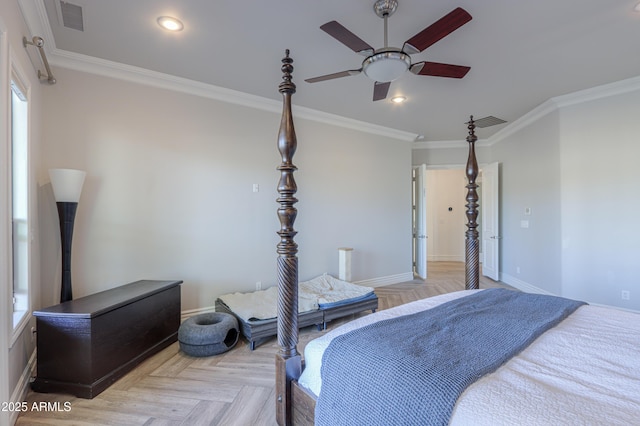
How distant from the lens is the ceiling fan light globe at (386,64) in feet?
6.71

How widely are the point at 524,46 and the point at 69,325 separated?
415 cm

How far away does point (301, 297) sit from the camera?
10.9 ft

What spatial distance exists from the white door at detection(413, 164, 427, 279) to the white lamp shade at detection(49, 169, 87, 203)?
16.0 ft

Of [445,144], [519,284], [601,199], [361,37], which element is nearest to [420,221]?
[445,144]

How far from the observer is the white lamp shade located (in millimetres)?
2393

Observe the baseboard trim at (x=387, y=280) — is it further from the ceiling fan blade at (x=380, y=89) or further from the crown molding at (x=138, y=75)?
the ceiling fan blade at (x=380, y=89)

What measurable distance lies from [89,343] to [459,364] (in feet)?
7.52

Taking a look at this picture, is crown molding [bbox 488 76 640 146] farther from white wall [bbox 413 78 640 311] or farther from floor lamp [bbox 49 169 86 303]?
floor lamp [bbox 49 169 86 303]

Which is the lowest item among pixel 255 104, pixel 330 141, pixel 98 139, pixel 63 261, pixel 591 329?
pixel 591 329

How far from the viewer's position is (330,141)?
446cm

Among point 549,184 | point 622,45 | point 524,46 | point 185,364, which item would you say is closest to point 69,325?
point 185,364

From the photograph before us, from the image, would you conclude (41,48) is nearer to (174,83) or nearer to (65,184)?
(65,184)

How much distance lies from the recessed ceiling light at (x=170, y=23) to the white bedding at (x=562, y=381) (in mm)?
2503

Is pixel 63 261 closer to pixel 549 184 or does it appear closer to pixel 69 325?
pixel 69 325
